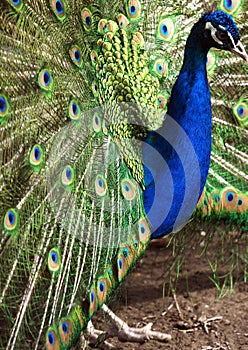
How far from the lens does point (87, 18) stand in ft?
6.93

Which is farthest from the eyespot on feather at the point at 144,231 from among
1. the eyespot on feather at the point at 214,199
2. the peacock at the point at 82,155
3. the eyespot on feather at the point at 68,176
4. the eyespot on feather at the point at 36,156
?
the eyespot on feather at the point at 214,199

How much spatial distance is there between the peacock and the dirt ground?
463mm

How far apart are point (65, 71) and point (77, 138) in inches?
8.8

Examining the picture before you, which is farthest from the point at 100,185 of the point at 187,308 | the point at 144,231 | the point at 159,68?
the point at 187,308

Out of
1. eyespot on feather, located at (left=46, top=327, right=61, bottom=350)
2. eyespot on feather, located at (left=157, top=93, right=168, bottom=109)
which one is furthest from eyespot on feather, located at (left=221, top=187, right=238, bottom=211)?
eyespot on feather, located at (left=46, top=327, right=61, bottom=350)

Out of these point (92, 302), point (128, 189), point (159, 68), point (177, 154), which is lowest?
point (92, 302)

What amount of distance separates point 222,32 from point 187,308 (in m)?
1.33

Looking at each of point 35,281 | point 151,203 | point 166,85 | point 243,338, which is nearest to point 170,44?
point 166,85

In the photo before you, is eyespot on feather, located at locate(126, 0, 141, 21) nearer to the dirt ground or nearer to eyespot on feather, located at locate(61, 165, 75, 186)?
eyespot on feather, located at locate(61, 165, 75, 186)

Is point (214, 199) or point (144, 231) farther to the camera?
Result: point (214, 199)

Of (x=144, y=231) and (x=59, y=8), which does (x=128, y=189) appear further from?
(x=59, y=8)

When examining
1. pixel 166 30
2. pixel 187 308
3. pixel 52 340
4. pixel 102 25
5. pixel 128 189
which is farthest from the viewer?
pixel 187 308

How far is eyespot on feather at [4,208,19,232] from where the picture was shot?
1971 millimetres

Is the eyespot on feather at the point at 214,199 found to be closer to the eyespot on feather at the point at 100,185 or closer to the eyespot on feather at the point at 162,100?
the eyespot on feather at the point at 162,100
